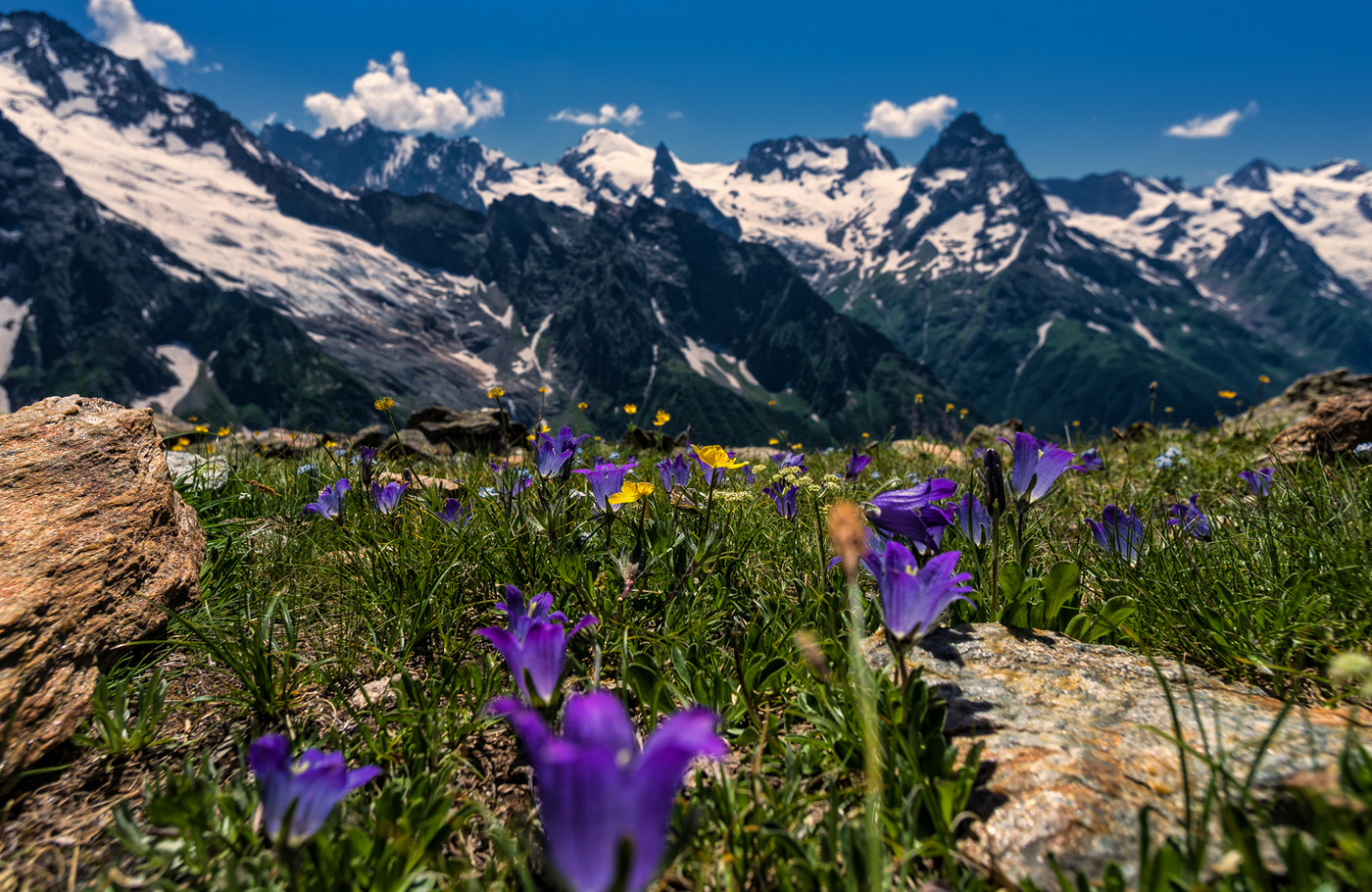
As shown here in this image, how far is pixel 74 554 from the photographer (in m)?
2.98

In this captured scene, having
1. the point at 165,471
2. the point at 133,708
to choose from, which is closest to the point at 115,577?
the point at 133,708

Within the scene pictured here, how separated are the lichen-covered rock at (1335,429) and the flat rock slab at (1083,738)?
4520mm

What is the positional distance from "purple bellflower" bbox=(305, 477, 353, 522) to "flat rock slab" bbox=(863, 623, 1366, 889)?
360 centimetres

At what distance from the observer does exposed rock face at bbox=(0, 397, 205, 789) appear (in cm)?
247

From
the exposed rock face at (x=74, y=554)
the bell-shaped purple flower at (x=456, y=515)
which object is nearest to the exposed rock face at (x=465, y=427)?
the bell-shaped purple flower at (x=456, y=515)

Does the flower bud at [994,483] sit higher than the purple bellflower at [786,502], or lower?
higher

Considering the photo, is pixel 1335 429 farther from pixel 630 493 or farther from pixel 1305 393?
pixel 1305 393

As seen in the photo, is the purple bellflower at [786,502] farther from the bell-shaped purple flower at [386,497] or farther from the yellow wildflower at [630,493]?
the bell-shaped purple flower at [386,497]

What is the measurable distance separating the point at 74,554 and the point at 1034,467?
14.8 ft

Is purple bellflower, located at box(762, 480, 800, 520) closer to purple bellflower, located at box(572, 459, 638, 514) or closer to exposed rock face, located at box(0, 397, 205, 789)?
purple bellflower, located at box(572, 459, 638, 514)

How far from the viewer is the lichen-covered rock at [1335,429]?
558 cm

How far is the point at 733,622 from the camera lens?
127 inches

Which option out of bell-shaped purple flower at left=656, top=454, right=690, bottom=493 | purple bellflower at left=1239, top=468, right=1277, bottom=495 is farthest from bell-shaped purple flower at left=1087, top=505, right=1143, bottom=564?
bell-shaped purple flower at left=656, top=454, right=690, bottom=493

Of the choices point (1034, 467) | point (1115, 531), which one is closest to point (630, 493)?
point (1034, 467)
